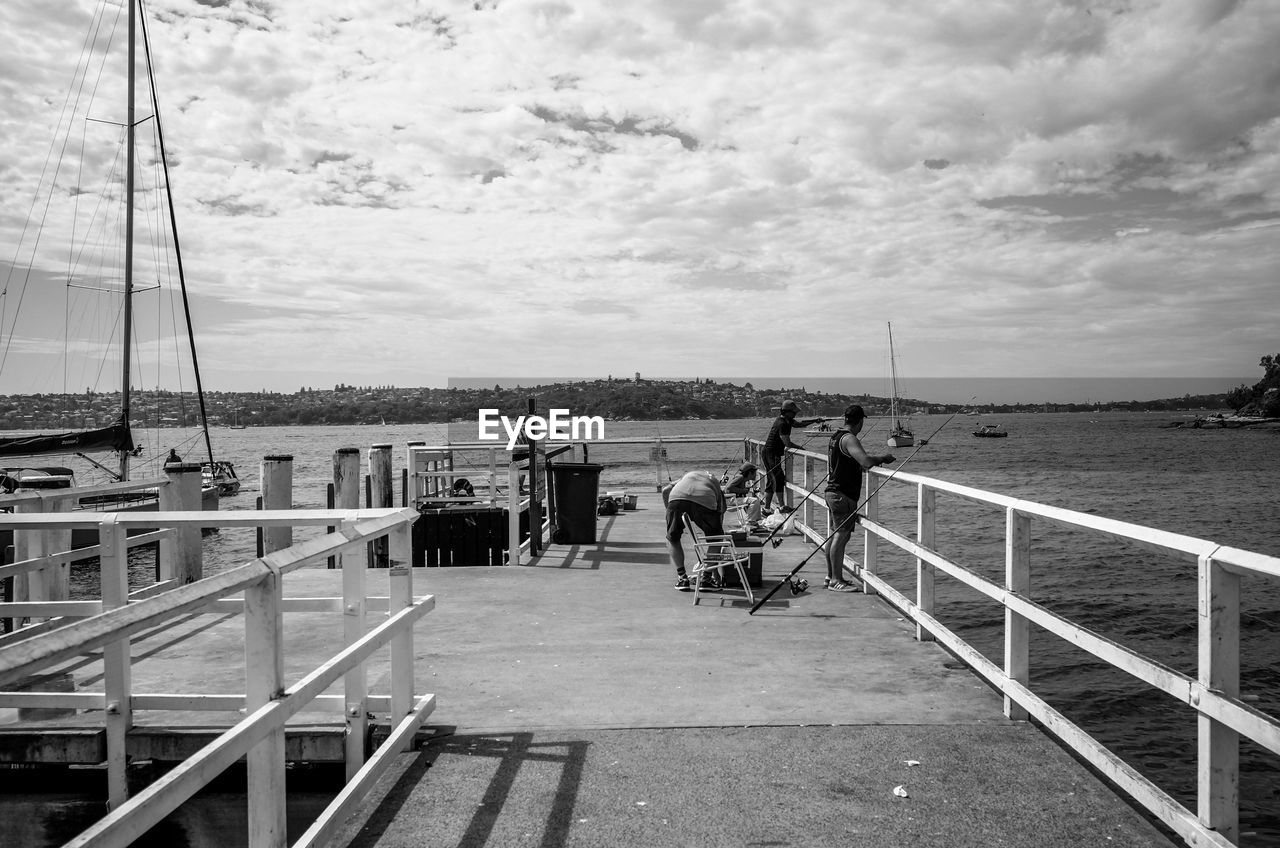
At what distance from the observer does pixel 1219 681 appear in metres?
3.14

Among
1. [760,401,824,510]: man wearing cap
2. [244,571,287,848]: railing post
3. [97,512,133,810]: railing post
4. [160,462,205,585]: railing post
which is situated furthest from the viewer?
[760,401,824,510]: man wearing cap

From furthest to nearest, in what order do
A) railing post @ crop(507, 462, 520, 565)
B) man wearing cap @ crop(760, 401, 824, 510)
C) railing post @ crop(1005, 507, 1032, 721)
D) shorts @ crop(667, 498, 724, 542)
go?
man wearing cap @ crop(760, 401, 824, 510)
railing post @ crop(507, 462, 520, 565)
shorts @ crop(667, 498, 724, 542)
railing post @ crop(1005, 507, 1032, 721)

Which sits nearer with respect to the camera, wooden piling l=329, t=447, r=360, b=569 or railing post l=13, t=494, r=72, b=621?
railing post l=13, t=494, r=72, b=621

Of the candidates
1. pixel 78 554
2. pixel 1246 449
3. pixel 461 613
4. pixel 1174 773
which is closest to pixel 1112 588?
pixel 1174 773

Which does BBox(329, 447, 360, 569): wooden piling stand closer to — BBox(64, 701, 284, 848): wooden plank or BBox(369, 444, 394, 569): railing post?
BBox(369, 444, 394, 569): railing post

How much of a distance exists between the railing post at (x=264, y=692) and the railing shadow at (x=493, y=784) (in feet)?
2.11

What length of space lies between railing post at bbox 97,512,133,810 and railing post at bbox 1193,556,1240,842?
4.69 m

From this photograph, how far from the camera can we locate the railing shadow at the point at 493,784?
12.2ft

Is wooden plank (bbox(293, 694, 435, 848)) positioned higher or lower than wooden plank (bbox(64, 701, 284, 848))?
lower

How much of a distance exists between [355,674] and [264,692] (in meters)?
1.39

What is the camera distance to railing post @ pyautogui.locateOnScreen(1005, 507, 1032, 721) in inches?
188

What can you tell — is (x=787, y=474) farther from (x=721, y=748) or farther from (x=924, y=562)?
(x=721, y=748)

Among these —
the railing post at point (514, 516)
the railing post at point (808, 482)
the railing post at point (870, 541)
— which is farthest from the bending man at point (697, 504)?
the railing post at point (808, 482)

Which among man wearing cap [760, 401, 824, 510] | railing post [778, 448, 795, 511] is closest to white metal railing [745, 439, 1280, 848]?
man wearing cap [760, 401, 824, 510]
